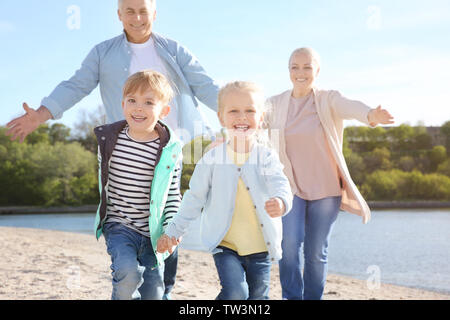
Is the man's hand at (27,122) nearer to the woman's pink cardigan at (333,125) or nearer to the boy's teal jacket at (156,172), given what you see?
the boy's teal jacket at (156,172)

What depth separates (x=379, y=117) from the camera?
3242 millimetres

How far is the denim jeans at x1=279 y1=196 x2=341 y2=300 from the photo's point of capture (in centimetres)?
345

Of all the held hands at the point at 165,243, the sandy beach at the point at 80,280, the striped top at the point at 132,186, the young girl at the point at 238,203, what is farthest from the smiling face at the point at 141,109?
the sandy beach at the point at 80,280

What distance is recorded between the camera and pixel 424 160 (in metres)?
65.0

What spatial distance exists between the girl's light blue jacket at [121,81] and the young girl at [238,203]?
2.33ft

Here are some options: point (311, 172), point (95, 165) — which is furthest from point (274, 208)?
point (95, 165)

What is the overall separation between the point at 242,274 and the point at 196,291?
5.13 m

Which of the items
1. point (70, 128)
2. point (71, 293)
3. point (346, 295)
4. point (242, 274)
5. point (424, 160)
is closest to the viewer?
point (242, 274)

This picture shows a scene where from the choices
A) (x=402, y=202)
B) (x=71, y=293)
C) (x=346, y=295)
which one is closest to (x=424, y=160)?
(x=402, y=202)

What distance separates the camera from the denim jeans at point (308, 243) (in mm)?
3445

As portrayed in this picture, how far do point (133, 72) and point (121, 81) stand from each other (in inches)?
3.9

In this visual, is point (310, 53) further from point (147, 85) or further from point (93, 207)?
point (93, 207)

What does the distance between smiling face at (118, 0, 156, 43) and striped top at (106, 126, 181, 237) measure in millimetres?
879

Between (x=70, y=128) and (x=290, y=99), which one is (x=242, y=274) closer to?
(x=290, y=99)
